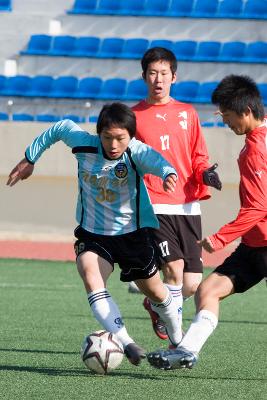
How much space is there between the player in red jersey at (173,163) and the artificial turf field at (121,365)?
2.11 ft

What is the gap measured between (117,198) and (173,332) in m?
1.18

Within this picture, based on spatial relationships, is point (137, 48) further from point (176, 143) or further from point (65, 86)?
point (176, 143)

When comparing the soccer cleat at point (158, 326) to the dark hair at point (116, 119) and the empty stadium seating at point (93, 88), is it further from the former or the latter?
the empty stadium seating at point (93, 88)

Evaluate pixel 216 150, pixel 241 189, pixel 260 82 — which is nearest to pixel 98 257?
pixel 241 189

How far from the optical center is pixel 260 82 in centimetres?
2073

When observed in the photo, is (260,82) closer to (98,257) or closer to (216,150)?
(216,150)

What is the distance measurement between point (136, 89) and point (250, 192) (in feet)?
50.5

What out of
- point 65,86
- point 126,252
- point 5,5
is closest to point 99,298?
point 126,252

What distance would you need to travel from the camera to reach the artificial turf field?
527 cm

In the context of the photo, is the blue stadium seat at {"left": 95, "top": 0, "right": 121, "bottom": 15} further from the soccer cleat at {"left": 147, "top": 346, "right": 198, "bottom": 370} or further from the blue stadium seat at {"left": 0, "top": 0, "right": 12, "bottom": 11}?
the soccer cleat at {"left": 147, "top": 346, "right": 198, "bottom": 370}

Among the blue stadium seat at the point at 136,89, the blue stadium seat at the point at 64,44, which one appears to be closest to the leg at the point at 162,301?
the blue stadium seat at the point at 136,89

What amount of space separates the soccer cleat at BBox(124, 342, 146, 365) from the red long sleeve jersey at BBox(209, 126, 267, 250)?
2.50 feet

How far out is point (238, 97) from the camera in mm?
5699

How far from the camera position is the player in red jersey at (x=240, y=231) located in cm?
553
